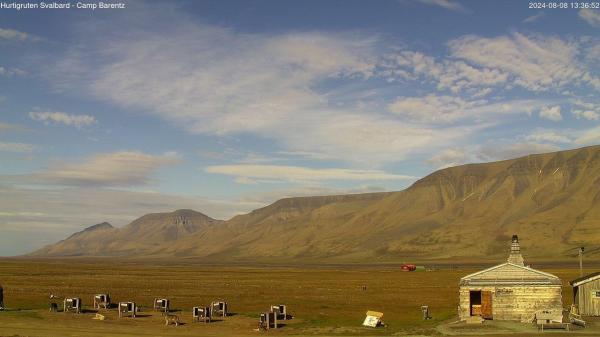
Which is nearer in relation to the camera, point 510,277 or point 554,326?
point 554,326

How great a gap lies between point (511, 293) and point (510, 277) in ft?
3.10

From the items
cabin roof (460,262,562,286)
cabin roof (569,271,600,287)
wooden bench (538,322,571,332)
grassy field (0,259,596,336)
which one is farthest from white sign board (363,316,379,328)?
cabin roof (569,271,600,287)

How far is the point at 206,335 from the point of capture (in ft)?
107

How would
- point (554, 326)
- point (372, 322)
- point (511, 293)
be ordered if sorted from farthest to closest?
point (372, 322)
point (511, 293)
point (554, 326)

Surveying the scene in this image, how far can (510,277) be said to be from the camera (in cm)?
3569

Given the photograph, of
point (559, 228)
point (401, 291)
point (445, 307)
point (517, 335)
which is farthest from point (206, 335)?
point (559, 228)

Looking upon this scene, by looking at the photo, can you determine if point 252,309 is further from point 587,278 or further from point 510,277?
point 587,278

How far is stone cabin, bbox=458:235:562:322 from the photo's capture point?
1375 inches

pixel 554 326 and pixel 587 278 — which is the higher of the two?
pixel 587 278

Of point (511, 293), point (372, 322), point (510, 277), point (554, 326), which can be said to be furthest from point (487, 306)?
point (372, 322)

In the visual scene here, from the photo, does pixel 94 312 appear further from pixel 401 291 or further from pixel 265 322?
pixel 401 291

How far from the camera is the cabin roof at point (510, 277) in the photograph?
3525 cm

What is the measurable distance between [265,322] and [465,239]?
167m

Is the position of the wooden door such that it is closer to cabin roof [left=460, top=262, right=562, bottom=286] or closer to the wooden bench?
cabin roof [left=460, top=262, right=562, bottom=286]
